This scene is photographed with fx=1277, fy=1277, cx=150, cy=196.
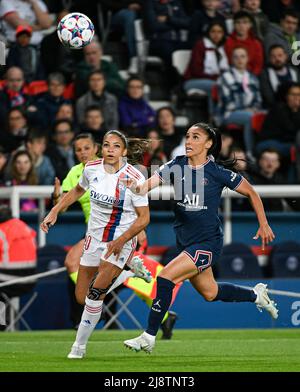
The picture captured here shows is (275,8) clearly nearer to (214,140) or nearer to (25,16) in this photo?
(25,16)

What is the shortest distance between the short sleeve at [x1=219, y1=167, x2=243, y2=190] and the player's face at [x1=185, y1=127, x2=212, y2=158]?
0.85ft

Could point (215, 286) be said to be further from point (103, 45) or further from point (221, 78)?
point (103, 45)

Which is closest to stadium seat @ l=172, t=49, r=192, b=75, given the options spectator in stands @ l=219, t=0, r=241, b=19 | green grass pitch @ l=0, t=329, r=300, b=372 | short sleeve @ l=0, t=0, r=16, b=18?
spectator in stands @ l=219, t=0, r=241, b=19

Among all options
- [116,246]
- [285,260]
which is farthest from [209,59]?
[116,246]

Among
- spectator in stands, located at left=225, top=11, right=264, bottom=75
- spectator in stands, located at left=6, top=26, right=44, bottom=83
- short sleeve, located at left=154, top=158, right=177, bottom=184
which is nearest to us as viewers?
short sleeve, located at left=154, top=158, right=177, bottom=184

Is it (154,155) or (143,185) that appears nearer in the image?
(143,185)

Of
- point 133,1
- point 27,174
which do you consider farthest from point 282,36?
point 27,174

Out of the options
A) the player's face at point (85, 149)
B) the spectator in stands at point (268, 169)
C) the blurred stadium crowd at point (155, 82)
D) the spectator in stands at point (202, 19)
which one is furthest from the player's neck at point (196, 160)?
the spectator in stands at point (202, 19)

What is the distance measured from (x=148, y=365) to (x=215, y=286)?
1366 mm

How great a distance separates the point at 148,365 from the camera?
10305 mm

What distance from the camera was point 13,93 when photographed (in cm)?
1834

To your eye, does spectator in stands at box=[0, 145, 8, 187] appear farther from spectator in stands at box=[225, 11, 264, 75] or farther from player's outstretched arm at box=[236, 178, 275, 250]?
player's outstretched arm at box=[236, 178, 275, 250]

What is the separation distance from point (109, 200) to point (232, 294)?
1439 millimetres

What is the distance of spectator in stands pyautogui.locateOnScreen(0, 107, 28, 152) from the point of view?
Result: 17656 millimetres
